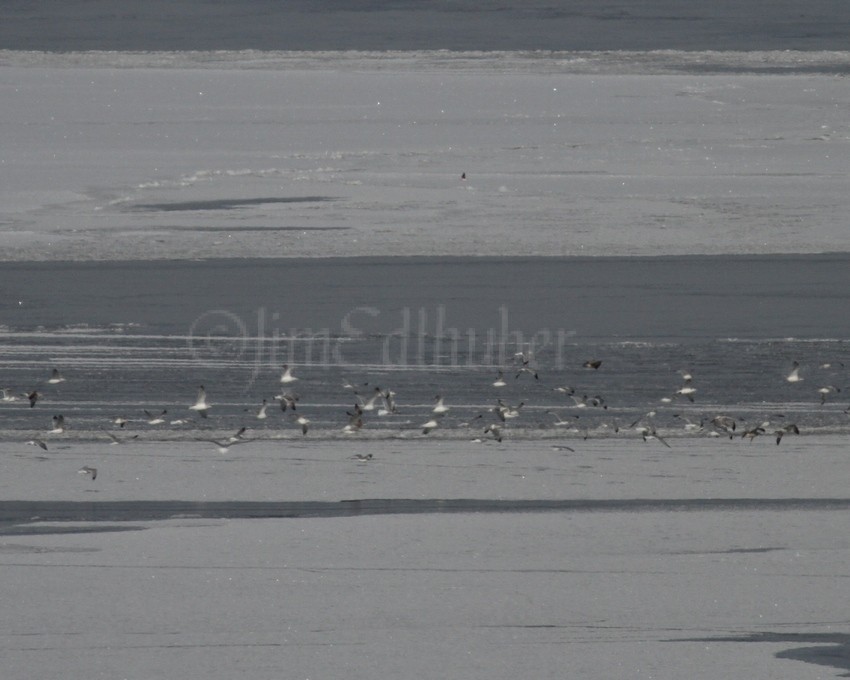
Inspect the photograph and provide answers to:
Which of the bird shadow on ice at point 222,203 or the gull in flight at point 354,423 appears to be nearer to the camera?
the gull in flight at point 354,423

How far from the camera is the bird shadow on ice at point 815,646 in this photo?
11.7 feet

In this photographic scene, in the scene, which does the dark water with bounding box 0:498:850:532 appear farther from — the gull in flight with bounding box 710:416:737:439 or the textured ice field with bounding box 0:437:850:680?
the gull in flight with bounding box 710:416:737:439

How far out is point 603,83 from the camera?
11.1 metres

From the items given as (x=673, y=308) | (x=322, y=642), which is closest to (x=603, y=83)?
(x=673, y=308)

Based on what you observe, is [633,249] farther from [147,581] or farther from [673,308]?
[147,581]

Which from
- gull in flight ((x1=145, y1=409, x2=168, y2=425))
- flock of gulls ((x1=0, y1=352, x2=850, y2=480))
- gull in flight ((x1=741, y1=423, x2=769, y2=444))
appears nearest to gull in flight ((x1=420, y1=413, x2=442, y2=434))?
flock of gulls ((x1=0, y1=352, x2=850, y2=480))

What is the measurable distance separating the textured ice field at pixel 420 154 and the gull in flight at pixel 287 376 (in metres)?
1.51

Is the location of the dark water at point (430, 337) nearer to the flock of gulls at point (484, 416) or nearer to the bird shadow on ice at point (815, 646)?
the flock of gulls at point (484, 416)

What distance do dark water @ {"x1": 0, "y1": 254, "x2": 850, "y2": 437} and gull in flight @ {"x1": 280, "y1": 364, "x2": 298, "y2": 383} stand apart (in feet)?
0.14

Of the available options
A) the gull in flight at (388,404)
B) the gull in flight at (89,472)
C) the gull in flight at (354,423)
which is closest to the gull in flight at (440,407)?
the gull in flight at (388,404)

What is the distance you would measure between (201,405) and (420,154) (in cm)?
406

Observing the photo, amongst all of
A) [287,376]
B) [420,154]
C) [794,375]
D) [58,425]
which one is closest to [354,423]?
[287,376]

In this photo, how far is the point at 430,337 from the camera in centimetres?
630
